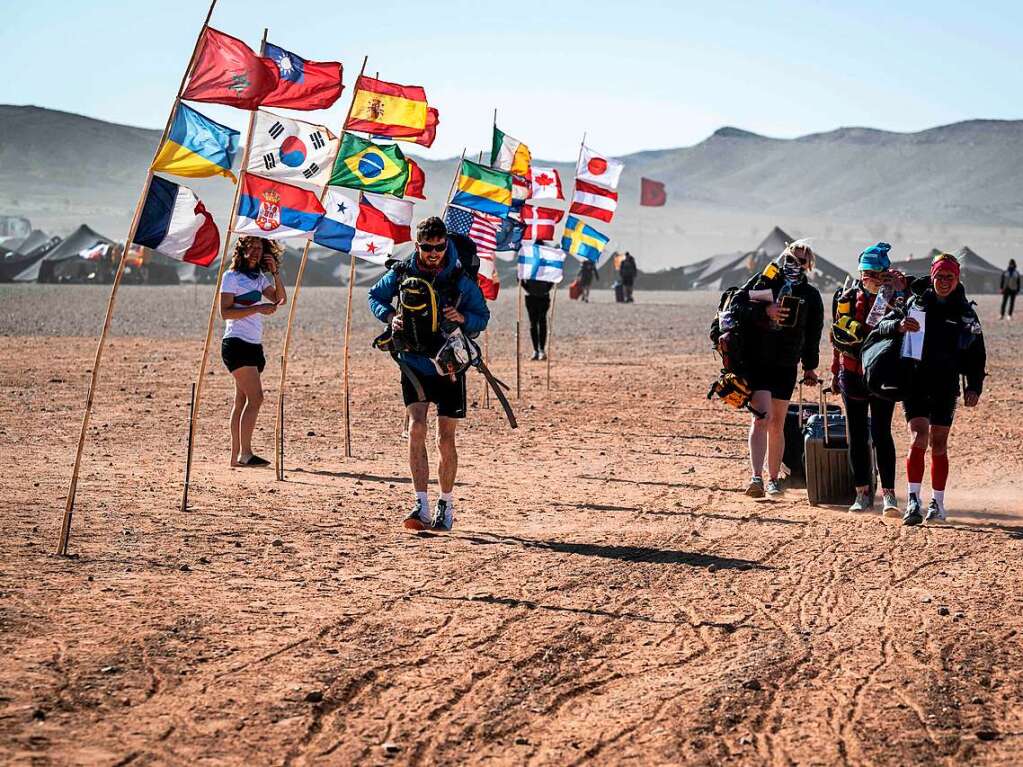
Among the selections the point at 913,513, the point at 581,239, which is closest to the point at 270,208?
the point at 913,513

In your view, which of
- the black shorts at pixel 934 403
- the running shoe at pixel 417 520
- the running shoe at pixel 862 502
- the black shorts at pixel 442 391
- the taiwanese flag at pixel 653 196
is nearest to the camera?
the black shorts at pixel 442 391

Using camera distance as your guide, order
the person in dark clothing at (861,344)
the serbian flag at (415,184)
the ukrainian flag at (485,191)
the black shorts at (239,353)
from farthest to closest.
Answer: the ukrainian flag at (485,191), the serbian flag at (415,184), the black shorts at (239,353), the person in dark clothing at (861,344)

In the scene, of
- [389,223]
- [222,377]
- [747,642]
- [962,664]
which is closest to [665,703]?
[747,642]

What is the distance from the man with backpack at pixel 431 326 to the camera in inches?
325

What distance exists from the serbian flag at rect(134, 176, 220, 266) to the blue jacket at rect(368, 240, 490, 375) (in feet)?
3.23

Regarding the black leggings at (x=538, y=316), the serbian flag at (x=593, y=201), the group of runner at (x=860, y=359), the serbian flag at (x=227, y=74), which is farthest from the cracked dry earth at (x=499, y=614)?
the black leggings at (x=538, y=316)

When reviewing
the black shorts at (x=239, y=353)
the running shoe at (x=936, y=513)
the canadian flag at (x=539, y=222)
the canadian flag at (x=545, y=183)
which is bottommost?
the running shoe at (x=936, y=513)

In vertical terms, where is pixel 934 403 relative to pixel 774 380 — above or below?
below

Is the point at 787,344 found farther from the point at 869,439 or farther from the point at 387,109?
the point at 387,109

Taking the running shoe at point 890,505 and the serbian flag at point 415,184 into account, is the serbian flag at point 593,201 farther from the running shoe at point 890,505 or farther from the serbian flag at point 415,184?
the running shoe at point 890,505

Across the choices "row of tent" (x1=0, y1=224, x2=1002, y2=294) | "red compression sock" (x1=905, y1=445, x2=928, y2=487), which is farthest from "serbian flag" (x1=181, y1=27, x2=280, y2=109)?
"row of tent" (x1=0, y1=224, x2=1002, y2=294)

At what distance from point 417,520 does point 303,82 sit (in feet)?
10.2

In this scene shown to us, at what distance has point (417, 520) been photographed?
8.59 meters

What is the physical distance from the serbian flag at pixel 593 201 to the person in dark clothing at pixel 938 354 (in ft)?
26.3
